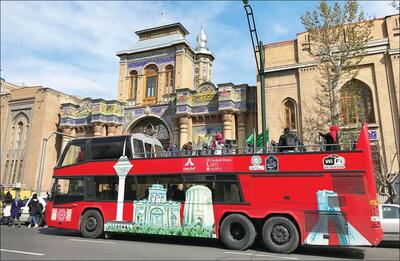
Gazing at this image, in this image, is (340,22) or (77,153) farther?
(340,22)

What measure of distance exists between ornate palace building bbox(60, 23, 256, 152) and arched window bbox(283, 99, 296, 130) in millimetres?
2366

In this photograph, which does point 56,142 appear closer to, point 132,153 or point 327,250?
point 132,153

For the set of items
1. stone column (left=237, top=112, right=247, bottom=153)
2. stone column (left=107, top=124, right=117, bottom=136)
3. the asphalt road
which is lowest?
the asphalt road

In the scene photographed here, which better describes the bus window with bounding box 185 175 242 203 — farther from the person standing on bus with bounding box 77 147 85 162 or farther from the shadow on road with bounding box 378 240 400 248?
the shadow on road with bounding box 378 240 400 248

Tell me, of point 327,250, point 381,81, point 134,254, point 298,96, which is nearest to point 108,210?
point 134,254

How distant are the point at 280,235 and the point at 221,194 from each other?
2.20 meters

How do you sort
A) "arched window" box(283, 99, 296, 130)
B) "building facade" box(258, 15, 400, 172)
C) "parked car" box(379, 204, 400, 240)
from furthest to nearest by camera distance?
1. "arched window" box(283, 99, 296, 130)
2. "building facade" box(258, 15, 400, 172)
3. "parked car" box(379, 204, 400, 240)

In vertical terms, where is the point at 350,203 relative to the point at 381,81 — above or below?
below

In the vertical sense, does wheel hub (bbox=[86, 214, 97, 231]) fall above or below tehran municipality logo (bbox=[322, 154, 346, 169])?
below

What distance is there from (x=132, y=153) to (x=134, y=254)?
4.63 metres

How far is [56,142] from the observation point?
32.2 m

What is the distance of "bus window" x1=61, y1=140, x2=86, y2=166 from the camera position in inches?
529

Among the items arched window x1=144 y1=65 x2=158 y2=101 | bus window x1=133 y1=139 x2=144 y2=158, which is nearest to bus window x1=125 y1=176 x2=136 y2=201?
bus window x1=133 y1=139 x2=144 y2=158

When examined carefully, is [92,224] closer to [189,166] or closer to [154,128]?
[189,166]
